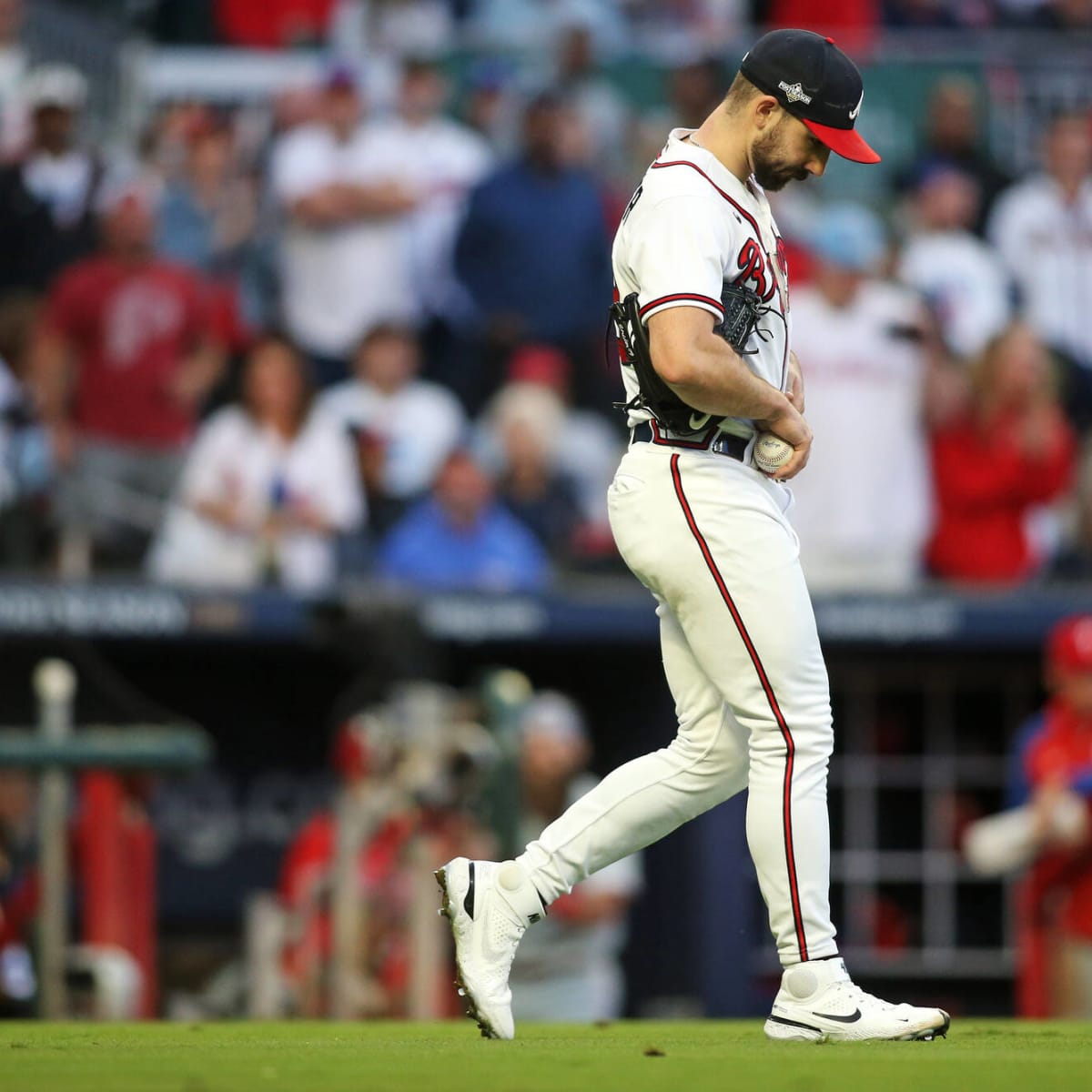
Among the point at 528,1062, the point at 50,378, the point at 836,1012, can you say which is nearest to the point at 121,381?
the point at 50,378

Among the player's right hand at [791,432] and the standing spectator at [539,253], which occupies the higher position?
the standing spectator at [539,253]

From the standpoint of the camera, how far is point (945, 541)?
33.9ft

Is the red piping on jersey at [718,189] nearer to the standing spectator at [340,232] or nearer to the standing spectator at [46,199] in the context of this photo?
the standing spectator at [340,232]

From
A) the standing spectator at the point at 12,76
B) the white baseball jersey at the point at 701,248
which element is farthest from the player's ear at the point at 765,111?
the standing spectator at the point at 12,76

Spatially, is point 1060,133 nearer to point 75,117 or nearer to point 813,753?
point 75,117

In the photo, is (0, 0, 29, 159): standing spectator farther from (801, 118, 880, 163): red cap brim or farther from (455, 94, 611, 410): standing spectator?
(801, 118, 880, 163): red cap brim

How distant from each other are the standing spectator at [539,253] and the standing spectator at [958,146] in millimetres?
1727

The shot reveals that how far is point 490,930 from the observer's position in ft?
15.1

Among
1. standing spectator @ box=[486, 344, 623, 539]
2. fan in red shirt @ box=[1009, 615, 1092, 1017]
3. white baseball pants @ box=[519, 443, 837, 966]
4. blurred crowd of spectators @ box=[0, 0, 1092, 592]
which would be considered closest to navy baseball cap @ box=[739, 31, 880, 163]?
white baseball pants @ box=[519, 443, 837, 966]

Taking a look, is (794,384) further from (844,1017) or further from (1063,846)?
(1063,846)

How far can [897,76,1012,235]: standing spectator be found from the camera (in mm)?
11344

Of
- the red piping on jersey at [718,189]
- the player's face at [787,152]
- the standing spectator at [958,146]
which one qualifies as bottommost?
the red piping on jersey at [718,189]

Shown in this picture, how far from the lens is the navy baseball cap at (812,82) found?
4461 millimetres

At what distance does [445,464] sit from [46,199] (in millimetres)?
2399
